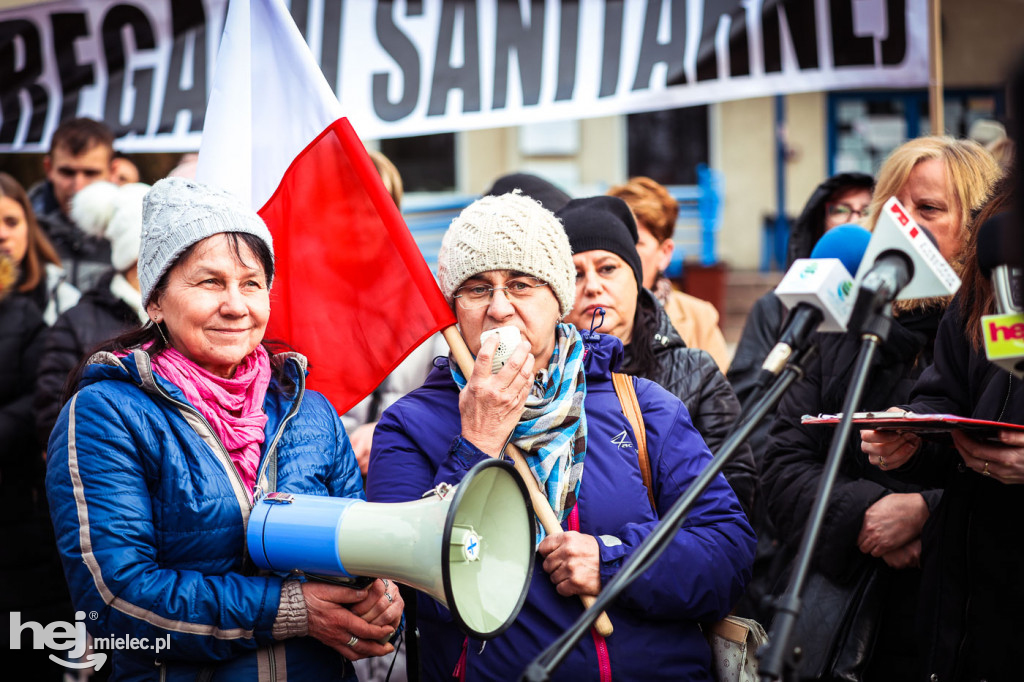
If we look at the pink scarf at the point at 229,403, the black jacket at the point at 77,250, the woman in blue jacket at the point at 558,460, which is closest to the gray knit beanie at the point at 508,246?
the woman in blue jacket at the point at 558,460

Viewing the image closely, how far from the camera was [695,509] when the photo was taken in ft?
8.54

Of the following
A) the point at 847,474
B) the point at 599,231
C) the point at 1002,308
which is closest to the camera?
the point at 1002,308

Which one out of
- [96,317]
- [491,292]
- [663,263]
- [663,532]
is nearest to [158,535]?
[491,292]

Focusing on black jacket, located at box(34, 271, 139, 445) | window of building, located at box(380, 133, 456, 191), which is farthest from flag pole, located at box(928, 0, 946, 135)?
window of building, located at box(380, 133, 456, 191)

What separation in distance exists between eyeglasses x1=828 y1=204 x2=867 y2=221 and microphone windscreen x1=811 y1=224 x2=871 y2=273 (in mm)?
2356

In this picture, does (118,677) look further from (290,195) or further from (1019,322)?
(1019,322)

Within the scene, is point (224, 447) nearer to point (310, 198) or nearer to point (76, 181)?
point (310, 198)

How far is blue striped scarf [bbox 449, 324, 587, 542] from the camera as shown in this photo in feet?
8.32

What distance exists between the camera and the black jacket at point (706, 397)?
3.38 metres

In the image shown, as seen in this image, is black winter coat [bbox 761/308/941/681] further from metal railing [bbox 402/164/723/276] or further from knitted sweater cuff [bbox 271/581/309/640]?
metal railing [bbox 402/164/723/276]

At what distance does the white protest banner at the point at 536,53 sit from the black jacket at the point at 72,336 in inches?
38.6

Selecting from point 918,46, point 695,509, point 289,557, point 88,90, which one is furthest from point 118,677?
point 918,46

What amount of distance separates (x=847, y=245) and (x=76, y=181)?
180 inches

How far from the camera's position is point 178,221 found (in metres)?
2.42
